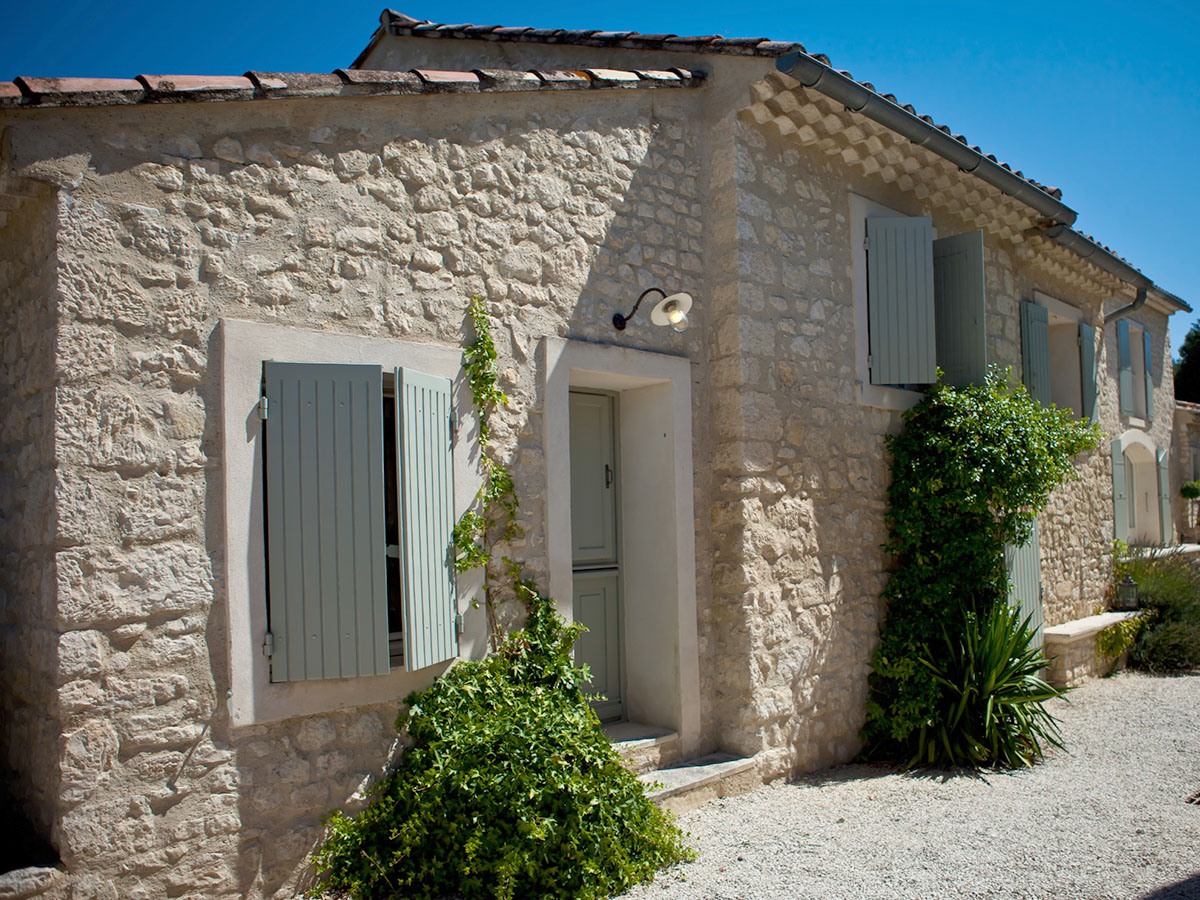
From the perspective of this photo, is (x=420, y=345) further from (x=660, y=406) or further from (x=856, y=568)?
(x=856, y=568)

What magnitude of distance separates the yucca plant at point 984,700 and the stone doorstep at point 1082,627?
1859 mm

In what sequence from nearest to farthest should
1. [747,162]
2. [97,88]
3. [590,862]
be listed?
1. [97,88]
2. [590,862]
3. [747,162]

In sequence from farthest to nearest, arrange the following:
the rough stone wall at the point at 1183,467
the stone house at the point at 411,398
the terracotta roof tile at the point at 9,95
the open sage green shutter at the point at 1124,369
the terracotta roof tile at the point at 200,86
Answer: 1. the rough stone wall at the point at 1183,467
2. the open sage green shutter at the point at 1124,369
3. the terracotta roof tile at the point at 200,86
4. the stone house at the point at 411,398
5. the terracotta roof tile at the point at 9,95

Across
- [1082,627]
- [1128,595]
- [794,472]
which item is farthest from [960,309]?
[1128,595]

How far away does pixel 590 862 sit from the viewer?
3562 millimetres

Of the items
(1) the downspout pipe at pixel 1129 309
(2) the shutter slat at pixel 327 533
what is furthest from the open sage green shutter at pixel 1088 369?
(2) the shutter slat at pixel 327 533

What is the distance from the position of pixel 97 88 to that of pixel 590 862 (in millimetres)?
3526

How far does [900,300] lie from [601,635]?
315 cm

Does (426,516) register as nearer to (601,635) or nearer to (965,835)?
(601,635)

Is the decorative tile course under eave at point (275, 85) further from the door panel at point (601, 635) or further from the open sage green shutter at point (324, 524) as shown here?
the door panel at point (601, 635)

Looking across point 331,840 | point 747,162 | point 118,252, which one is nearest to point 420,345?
point 118,252

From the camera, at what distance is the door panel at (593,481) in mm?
5238

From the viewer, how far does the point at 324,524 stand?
3.58 metres

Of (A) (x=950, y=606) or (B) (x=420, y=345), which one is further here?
(A) (x=950, y=606)
